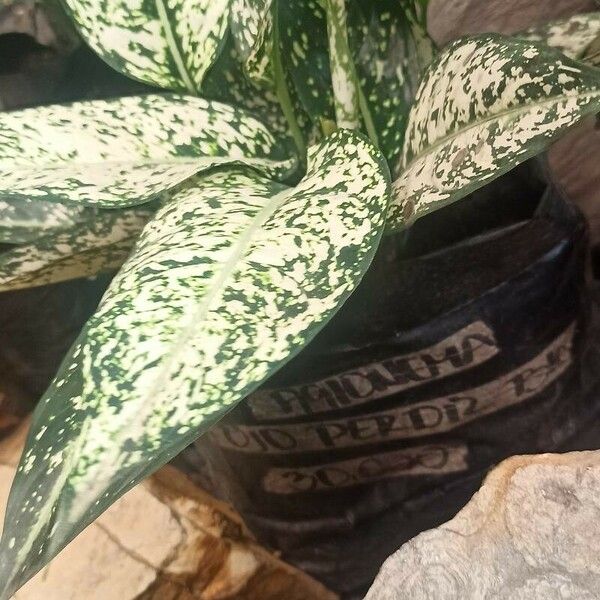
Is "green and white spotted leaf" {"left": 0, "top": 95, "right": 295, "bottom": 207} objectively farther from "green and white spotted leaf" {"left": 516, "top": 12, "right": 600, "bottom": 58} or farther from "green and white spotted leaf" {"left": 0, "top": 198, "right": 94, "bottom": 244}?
"green and white spotted leaf" {"left": 516, "top": 12, "right": 600, "bottom": 58}

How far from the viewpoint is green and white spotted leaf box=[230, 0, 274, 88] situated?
483mm

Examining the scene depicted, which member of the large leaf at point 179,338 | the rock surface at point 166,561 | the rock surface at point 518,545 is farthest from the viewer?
the rock surface at point 166,561

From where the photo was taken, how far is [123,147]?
0.50 metres

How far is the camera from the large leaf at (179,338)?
287 millimetres

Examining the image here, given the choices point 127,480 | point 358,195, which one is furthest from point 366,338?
point 127,480

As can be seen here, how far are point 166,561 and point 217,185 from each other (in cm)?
48

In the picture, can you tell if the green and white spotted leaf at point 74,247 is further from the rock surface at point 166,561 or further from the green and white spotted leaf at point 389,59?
the rock surface at point 166,561

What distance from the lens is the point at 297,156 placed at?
0.57m

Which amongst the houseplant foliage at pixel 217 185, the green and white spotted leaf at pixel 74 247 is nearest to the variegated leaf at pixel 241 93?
the houseplant foliage at pixel 217 185

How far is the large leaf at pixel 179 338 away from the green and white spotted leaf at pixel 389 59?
5.6 inches

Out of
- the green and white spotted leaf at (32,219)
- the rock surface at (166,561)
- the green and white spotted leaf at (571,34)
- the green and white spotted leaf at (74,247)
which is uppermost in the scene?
the green and white spotted leaf at (32,219)

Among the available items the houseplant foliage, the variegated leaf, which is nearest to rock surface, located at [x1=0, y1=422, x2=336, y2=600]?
the houseplant foliage

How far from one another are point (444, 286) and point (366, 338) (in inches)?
3.1

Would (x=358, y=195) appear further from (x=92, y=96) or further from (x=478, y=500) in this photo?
(x=92, y=96)
